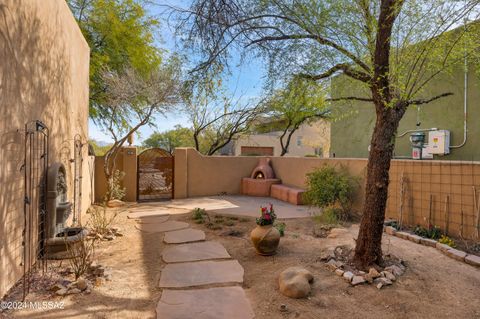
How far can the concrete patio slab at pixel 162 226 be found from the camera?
6.17 m

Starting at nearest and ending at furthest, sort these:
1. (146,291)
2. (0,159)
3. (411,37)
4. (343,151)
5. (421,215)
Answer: (0,159) < (146,291) < (411,37) < (421,215) < (343,151)

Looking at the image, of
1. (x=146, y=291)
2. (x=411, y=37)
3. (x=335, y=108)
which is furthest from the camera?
(x=335, y=108)

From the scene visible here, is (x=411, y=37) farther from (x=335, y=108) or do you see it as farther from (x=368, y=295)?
(x=368, y=295)

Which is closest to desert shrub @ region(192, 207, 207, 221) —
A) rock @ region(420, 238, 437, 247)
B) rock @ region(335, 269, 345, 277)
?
rock @ region(335, 269, 345, 277)

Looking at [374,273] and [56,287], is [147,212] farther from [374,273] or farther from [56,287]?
[374,273]

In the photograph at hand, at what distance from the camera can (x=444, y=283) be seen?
3.43 meters

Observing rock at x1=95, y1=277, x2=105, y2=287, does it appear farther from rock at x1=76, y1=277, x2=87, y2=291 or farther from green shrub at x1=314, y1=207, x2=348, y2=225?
green shrub at x1=314, y1=207, x2=348, y2=225

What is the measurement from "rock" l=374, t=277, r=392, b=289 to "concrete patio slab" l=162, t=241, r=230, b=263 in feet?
7.12

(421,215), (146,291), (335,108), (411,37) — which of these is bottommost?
(146,291)

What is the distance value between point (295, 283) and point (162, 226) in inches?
156

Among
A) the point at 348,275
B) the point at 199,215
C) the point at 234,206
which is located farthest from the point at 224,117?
the point at 348,275

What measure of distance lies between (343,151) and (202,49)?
9.25m

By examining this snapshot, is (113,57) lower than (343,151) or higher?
higher

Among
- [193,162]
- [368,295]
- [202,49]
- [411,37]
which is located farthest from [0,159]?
[193,162]
